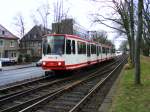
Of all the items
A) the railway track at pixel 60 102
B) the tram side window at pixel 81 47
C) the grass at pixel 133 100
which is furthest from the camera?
the tram side window at pixel 81 47

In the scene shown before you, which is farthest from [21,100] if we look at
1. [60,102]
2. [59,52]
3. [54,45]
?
[54,45]

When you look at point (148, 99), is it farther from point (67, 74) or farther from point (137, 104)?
point (67, 74)

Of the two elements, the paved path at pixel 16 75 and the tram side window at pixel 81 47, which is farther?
the tram side window at pixel 81 47

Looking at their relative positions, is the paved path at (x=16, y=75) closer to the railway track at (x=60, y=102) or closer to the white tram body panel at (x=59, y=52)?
the white tram body panel at (x=59, y=52)

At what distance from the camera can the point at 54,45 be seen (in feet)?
74.1

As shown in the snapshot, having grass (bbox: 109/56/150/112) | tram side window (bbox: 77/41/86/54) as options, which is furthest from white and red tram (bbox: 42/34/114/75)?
grass (bbox: 109/56/150/112)

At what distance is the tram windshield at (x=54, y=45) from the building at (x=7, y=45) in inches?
1992

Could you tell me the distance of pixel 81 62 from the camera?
87.0ft

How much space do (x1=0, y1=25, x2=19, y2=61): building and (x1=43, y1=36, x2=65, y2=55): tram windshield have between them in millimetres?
50592

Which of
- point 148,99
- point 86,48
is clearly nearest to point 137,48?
point 148,99

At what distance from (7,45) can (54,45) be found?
185ft

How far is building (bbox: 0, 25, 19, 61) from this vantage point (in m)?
74.4

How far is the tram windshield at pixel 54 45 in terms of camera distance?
22.4 meters

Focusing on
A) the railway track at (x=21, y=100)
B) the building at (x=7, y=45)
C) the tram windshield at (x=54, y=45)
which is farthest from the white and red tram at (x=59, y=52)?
the building at (x=7, y=45)
